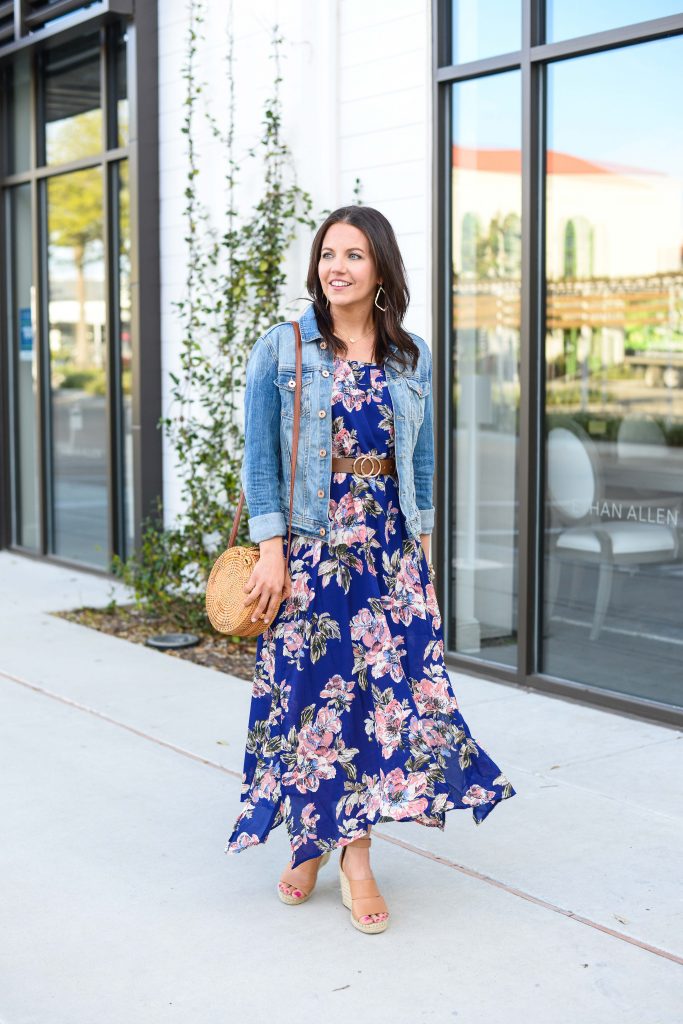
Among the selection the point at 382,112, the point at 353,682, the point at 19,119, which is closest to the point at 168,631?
the point at 382,112

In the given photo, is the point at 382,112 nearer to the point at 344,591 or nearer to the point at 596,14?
the point at 596,14

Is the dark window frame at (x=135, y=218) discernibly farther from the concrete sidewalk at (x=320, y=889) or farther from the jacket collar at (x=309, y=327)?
the jacket collar at (x=309, y=327)

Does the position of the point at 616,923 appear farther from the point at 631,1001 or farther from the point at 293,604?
the point at 293,604

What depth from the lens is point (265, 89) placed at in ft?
23.0

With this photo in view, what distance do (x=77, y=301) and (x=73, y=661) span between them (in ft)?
11.2

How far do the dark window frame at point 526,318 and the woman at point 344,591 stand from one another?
210cm

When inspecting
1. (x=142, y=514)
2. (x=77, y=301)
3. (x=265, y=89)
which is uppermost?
(x=265, y=89)

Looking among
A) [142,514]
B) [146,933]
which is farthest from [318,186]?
[146,933]

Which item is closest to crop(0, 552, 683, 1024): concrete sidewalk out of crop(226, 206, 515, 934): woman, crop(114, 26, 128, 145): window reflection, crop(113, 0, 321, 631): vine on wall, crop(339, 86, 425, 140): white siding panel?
crop(226, 206, 515, 934): woman

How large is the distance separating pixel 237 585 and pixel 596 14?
3.19 meters

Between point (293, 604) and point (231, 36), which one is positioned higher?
point (231, 36)

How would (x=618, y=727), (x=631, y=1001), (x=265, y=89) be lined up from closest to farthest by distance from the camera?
(x=631, y=1001)
(x=618, y=727)
(x=265, y=89)

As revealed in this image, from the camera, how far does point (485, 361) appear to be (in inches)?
236

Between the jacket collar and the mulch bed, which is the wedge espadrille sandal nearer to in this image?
the jacket collar
